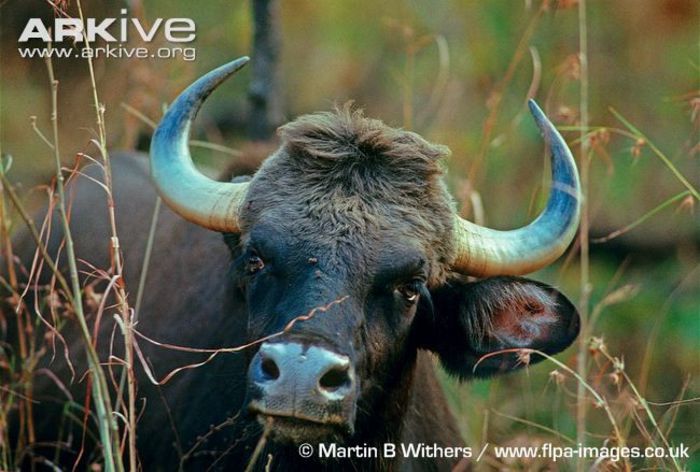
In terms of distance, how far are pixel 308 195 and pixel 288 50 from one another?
654 cm

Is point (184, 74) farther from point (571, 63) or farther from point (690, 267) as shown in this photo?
point (690, 267)

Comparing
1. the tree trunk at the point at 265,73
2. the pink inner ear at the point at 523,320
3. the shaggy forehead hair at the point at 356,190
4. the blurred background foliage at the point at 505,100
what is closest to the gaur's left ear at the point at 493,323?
the pink inner ear at the point at 523,320

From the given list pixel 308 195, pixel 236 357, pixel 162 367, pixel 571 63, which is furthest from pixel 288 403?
pixel 571 63

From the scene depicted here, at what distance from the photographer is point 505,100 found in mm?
10477

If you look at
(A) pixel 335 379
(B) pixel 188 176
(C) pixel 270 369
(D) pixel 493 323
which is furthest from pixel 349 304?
(B) pixel 188 176

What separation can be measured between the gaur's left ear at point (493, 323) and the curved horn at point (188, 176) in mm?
1078

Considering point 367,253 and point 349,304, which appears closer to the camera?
point 349,304

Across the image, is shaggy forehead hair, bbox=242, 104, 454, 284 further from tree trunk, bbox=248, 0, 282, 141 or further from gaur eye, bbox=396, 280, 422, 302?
tree trunk, bbox=248, 0, 282, 141

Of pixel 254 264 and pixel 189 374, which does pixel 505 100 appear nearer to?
pixel 189 374

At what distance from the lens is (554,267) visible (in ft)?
33.5

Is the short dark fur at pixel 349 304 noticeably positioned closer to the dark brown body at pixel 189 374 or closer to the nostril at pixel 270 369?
the dark brown body at pixel 189 374

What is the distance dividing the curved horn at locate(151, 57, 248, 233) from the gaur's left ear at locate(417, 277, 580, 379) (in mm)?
1078

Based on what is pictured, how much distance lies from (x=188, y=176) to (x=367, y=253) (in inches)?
44.6

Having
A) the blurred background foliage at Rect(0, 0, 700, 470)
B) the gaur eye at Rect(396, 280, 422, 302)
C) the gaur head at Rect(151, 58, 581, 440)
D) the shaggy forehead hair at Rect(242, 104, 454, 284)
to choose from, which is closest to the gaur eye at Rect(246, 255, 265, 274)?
the gaur head at Rect(151, 58, 581, 440)
